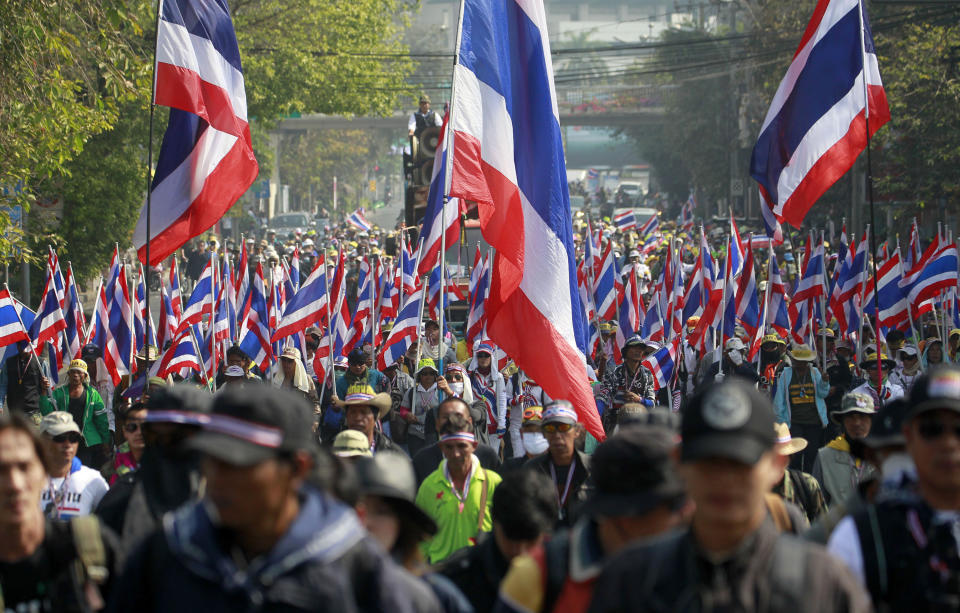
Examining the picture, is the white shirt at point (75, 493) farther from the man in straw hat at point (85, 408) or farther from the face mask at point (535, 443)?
the man in straw hat at point (85, 408)

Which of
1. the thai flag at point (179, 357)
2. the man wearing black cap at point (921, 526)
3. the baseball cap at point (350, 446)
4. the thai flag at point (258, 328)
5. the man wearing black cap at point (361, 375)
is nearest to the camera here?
the man wearing black cap at point (921, 526)

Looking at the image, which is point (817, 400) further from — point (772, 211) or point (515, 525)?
point (515, 525)

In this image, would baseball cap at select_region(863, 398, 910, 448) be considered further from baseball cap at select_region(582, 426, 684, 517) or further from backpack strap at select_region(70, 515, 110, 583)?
backpack strap at select_region(70, 515, 110, 583)

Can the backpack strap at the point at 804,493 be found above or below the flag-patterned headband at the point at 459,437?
below

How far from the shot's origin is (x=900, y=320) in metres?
16.5

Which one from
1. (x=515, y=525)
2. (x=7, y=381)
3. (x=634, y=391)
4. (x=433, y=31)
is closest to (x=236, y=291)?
(x=7, y=381)

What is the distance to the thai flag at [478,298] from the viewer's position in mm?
15675

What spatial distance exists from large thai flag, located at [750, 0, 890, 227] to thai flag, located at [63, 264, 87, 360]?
739cm

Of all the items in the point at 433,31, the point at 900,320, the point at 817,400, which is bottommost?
the point at 817,400

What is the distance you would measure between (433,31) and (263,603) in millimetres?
135444

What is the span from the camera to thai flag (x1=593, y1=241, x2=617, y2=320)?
18.2m

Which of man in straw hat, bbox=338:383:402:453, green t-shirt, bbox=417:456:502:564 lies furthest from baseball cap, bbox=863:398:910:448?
man in straw hat, bbox=338:383:402:453

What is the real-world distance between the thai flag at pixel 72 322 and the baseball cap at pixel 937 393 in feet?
39.5

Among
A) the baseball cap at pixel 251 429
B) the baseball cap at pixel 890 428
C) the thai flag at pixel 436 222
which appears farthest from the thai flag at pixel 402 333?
the baseball cap at pixel 251 429
